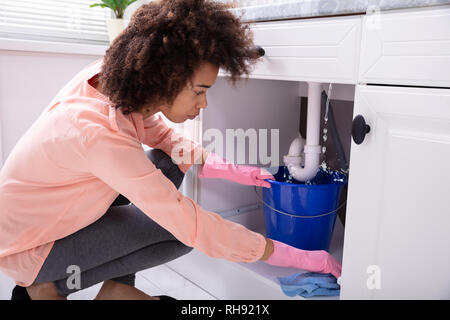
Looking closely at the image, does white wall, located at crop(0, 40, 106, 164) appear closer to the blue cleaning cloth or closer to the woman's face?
the woman's face

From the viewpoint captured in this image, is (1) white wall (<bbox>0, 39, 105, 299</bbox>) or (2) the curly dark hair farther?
(1) white wall (<bbox>0, 39, 105, 299</bbox>)

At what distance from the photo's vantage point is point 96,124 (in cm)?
87

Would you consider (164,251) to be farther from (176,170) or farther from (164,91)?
(164,91)

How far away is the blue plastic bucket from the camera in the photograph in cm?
131

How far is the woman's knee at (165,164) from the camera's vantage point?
126cm

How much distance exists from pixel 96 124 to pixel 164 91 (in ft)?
0.51

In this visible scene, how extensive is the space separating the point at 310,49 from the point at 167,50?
36cm

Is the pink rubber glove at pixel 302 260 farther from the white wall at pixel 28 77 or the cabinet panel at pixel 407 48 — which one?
the white wall at pixel 28 77

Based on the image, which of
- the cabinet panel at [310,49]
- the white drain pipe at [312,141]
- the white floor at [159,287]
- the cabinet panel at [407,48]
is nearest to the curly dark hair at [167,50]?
the cabinet panel at [310,49]

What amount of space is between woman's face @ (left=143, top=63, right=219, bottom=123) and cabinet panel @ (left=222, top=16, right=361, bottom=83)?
222mm

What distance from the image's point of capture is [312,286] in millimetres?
1151

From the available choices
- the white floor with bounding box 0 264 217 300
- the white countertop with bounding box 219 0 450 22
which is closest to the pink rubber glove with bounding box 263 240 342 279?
the white floor with bounding box 0 264 217 300
